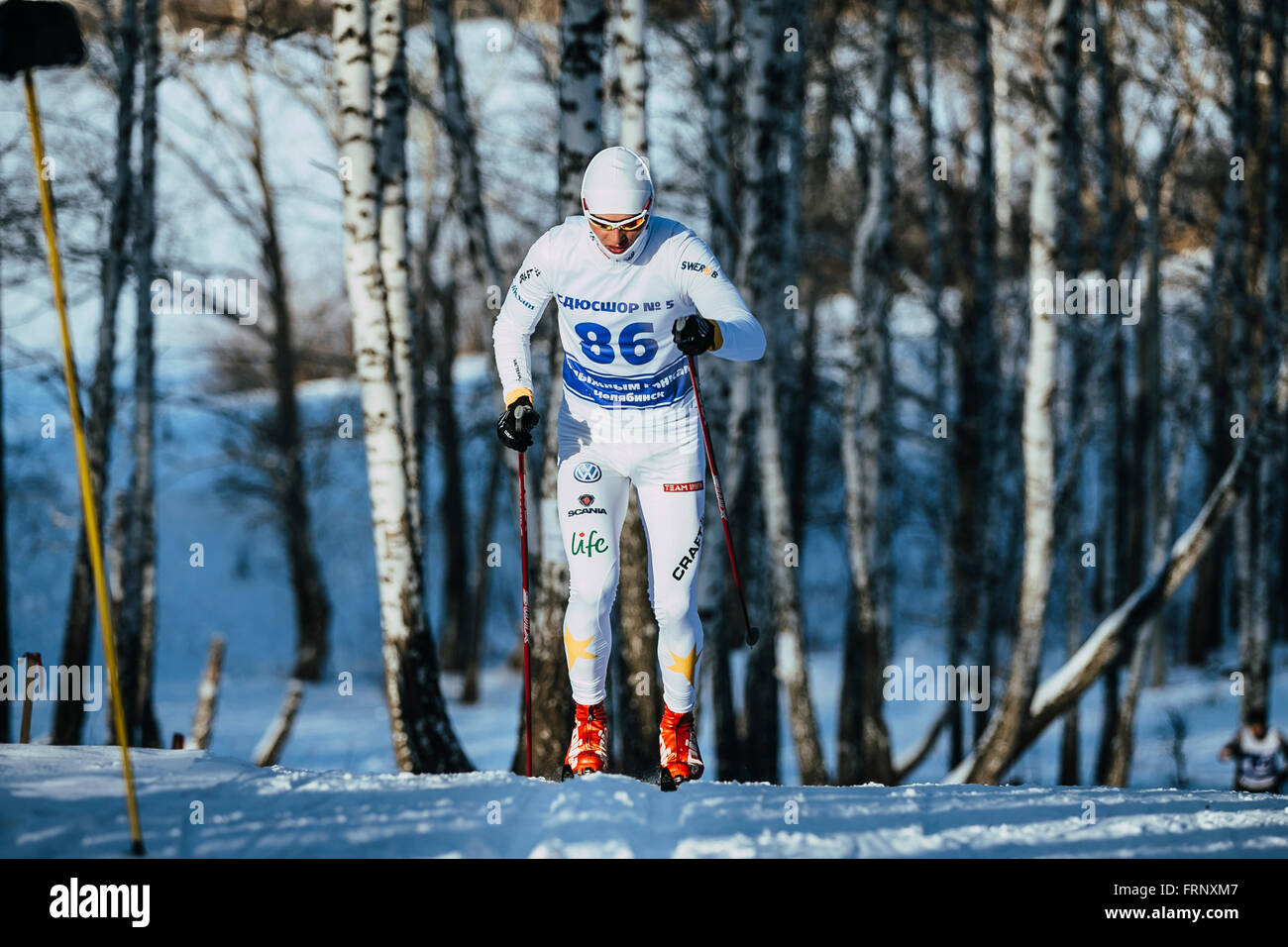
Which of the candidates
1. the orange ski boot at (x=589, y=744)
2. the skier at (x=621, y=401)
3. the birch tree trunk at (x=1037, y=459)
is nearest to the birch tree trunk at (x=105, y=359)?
the orange ski boot at (x=589, y=744)

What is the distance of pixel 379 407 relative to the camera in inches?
286

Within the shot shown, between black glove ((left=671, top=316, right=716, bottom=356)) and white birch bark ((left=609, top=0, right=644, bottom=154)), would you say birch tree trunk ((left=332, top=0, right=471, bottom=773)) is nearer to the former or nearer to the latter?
white birch bark ((left=609, top=0, right=644, bottom=154))

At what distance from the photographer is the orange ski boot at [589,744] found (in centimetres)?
511

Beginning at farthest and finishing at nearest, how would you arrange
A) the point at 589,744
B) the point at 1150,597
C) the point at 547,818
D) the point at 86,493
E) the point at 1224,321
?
the point at 1224,321, the point at 1150,597, the point at 589,744, the point at 547,818, the point at 86,493

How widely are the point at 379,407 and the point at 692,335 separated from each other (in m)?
3.41

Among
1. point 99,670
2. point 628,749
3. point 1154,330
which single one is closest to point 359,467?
point 99,670

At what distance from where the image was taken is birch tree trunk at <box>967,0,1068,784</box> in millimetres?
8453

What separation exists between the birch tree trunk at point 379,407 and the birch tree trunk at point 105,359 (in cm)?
510

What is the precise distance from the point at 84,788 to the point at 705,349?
295cm

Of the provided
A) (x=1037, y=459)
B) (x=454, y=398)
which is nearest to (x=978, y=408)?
(x=1037, y=459)

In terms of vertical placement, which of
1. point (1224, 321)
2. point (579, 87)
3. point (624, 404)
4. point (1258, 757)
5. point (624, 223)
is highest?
point (1224, 321)

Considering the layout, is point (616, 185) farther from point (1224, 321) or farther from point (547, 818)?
point (1224, 321)

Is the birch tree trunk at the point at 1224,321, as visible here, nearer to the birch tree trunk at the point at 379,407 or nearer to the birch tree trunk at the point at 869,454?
the birch tree trunk at the point at 869,454

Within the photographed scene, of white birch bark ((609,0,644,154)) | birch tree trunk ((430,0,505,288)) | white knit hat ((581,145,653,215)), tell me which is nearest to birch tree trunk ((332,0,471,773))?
white birch bark ((609,0,644,154))
